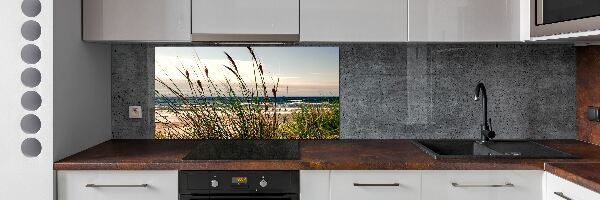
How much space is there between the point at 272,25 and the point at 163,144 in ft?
2.77

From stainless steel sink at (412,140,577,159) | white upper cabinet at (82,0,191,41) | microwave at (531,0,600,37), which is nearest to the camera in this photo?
microwave at (531,0,600,37)

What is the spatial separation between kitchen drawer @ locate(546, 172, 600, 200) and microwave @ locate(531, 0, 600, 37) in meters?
0.58

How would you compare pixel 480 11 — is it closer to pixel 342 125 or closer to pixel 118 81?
pixel 342 125

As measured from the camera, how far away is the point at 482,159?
248cm

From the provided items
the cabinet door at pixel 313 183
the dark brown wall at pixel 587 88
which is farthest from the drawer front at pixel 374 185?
the dark brown wall at pixel 587 88

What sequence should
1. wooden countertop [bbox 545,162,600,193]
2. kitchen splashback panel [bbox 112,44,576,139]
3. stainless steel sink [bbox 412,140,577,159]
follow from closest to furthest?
1. wooden countertop [bbox 545,162,600,193]
2. stainless steel sink [bbox 412,140,577,159]
3. kitchen splashback panel [bbox 112,44,576,139]

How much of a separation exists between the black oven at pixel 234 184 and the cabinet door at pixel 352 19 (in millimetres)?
703
